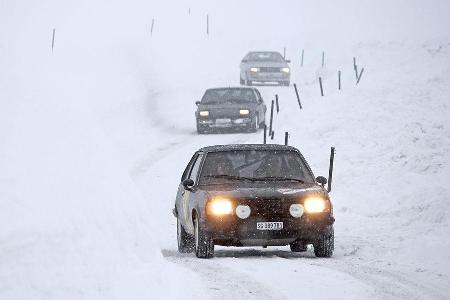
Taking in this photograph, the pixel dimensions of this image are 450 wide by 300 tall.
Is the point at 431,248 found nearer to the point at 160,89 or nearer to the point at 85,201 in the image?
the point at 85,201

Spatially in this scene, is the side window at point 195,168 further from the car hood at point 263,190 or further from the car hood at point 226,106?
the car hood at point 226,106

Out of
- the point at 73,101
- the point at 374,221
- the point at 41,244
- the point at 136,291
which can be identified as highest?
the point at 73,101

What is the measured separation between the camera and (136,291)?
6543 mm

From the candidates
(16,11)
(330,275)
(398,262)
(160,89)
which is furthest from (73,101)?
(16,11)

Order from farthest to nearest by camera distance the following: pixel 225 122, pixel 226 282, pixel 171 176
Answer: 1. pixel 225 122
2. pixel 171 176
3. pixel 226 282

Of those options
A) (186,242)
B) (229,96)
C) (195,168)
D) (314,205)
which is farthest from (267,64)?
(314,205)

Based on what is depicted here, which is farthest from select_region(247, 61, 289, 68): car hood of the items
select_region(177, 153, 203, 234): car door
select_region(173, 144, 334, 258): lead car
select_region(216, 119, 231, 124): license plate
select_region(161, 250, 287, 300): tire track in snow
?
select_region(161, 250, 287, 300): tire track in snow

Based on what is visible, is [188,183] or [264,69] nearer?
[188,183]

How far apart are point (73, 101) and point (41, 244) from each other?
2.64m

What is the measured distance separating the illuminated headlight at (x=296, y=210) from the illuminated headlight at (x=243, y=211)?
19.3 inches

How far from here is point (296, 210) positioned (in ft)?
35.1

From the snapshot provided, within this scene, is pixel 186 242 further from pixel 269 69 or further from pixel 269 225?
pixel 269 69

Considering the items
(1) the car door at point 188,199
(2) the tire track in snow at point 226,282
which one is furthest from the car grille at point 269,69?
(2) the tire track in snow at point 226,282

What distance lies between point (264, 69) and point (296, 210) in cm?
2889
